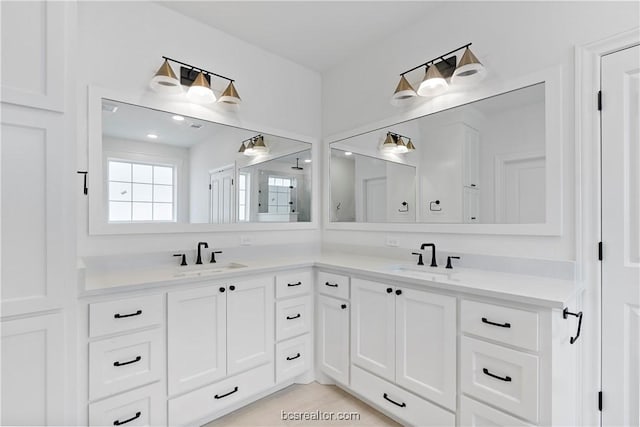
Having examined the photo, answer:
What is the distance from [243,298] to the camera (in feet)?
6.48

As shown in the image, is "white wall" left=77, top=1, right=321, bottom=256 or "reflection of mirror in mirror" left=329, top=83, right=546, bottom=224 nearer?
"reflection of mirror in mirror" left=329, top=83, right=546, bottom=224

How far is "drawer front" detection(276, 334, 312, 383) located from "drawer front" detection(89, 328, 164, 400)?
2.61 feet

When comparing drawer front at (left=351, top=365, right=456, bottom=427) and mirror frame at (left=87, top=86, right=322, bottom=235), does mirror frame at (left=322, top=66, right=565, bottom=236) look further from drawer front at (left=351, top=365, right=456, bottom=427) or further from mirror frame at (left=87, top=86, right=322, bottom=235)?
mirror frame at (left=87, top=86, right=322, bottom=235)

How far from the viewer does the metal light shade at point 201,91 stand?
217 cm

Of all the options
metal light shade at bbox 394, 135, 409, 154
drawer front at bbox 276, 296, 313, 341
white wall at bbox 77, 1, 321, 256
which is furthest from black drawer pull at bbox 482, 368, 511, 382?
white wall at bbox 77, 1, 321, 256

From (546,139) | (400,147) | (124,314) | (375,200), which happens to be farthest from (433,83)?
(124,314)

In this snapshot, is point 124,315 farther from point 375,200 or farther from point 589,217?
point 589,217

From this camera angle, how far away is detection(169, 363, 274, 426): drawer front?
1.72 metres

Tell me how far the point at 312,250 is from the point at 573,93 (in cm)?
224

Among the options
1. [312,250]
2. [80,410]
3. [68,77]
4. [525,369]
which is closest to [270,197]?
[312,250]

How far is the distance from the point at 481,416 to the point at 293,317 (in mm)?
1260

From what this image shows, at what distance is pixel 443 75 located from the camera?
2143 millimetres

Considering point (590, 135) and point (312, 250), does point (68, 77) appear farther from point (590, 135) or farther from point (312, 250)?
point (590, 135)

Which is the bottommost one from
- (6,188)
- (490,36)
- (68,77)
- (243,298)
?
(243,298)
